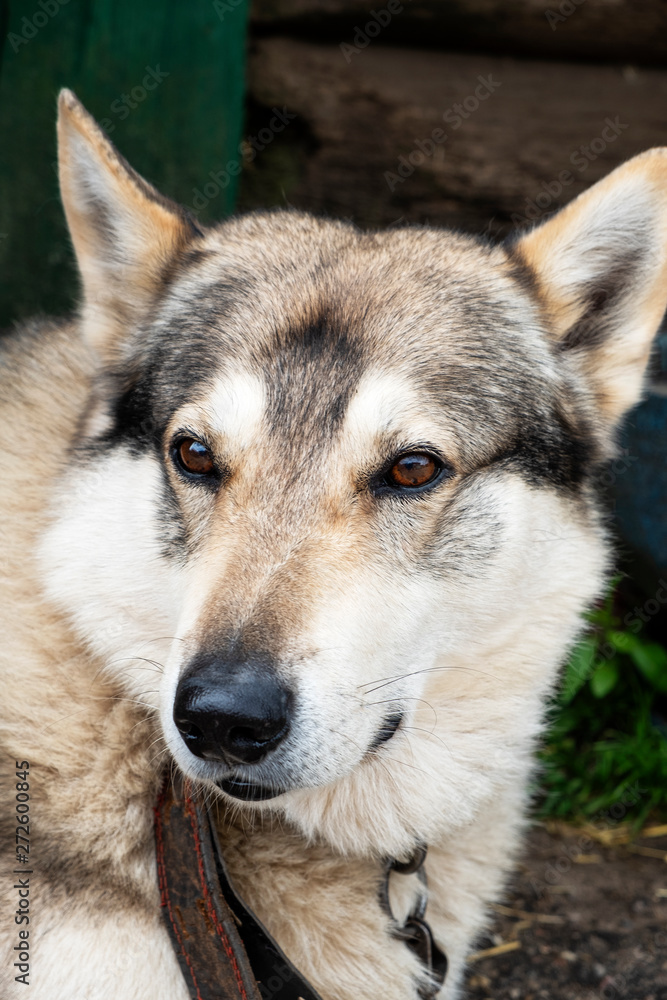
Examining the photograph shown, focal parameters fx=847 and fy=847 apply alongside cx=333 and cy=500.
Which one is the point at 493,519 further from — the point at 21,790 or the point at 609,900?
the point at 609,900

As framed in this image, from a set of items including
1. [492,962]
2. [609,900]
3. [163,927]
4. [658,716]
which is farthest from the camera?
[658,716]

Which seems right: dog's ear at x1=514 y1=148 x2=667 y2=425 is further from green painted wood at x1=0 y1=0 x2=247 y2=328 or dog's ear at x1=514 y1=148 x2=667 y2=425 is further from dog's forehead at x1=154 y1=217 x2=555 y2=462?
green painted wood at x1=0 y1=0 x2=247 y2=328

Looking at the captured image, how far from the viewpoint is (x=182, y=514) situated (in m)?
2.67

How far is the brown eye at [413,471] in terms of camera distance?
2.59 m

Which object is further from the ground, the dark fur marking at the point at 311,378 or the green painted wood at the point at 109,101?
the green painted wood at the point at 109,101

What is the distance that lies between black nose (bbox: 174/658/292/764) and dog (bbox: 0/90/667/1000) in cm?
2

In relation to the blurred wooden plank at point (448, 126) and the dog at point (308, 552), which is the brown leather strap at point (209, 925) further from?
the blurred wooden plank at point (448, 126)

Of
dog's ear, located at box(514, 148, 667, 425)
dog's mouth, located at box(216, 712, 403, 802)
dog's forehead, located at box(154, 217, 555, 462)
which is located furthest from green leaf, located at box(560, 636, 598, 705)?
dog's mouth, located at box(216, 712, 403, 802)

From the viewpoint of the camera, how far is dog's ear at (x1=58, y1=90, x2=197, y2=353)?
286 centimetres

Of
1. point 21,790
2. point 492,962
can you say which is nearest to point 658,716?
point 492,962

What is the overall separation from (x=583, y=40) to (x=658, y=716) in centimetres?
424

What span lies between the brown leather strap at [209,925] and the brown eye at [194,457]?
942 millimetres

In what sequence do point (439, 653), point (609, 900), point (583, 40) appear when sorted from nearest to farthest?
point (439, 653) → point (609, 900) → point (583, 40)

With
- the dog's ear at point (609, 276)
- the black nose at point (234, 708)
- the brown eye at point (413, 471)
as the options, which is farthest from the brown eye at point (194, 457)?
the dog's ear at point (609, 276)
